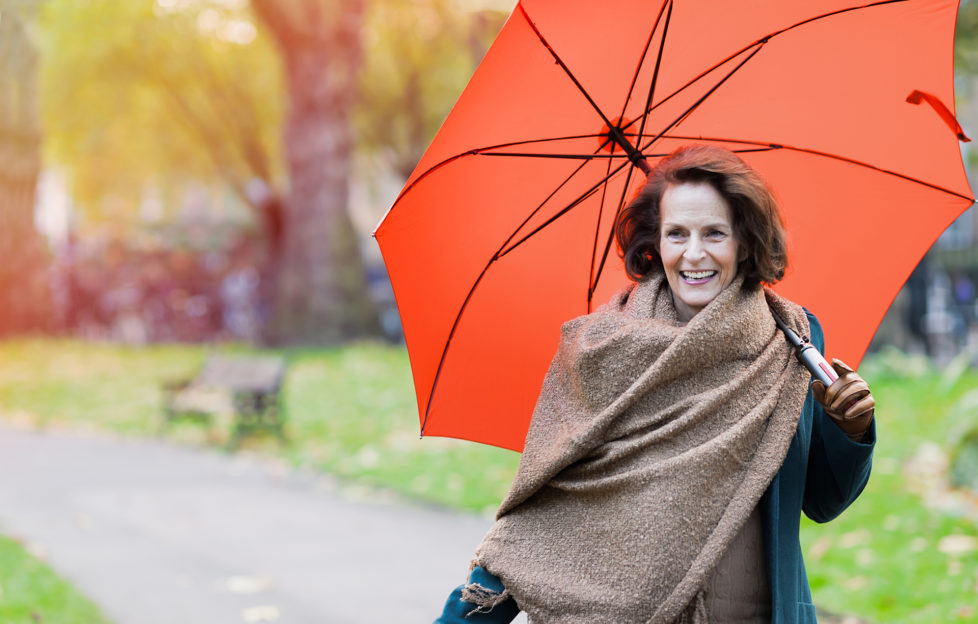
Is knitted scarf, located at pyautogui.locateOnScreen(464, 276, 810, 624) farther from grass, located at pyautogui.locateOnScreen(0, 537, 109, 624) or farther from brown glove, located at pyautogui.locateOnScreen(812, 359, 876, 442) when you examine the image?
grass, located at pyautogui.locateOnScreen(0, 537, 109, 624)

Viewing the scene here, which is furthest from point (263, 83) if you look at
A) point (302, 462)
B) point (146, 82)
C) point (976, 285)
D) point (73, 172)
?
Result: point (302, 462)

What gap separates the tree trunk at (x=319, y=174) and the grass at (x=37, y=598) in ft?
43.3

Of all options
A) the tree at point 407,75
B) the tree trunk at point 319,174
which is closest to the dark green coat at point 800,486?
the tree trunk at point 319,174

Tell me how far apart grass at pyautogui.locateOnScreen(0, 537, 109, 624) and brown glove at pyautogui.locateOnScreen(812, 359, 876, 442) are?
13.4ft

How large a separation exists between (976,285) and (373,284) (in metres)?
18.5

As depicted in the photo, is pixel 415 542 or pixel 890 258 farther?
pixel 415 542

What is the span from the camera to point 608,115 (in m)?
2.82

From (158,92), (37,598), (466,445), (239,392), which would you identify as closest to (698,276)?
(37,598)

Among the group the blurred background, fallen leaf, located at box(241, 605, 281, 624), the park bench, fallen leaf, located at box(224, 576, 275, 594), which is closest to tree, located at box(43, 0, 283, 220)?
the blurred background

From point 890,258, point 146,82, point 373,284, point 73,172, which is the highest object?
point 73,172

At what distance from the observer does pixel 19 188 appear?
75.6 feet

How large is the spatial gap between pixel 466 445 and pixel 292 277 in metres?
10.5

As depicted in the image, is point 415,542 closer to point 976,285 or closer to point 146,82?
point 976,285

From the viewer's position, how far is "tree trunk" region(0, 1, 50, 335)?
2238cm
